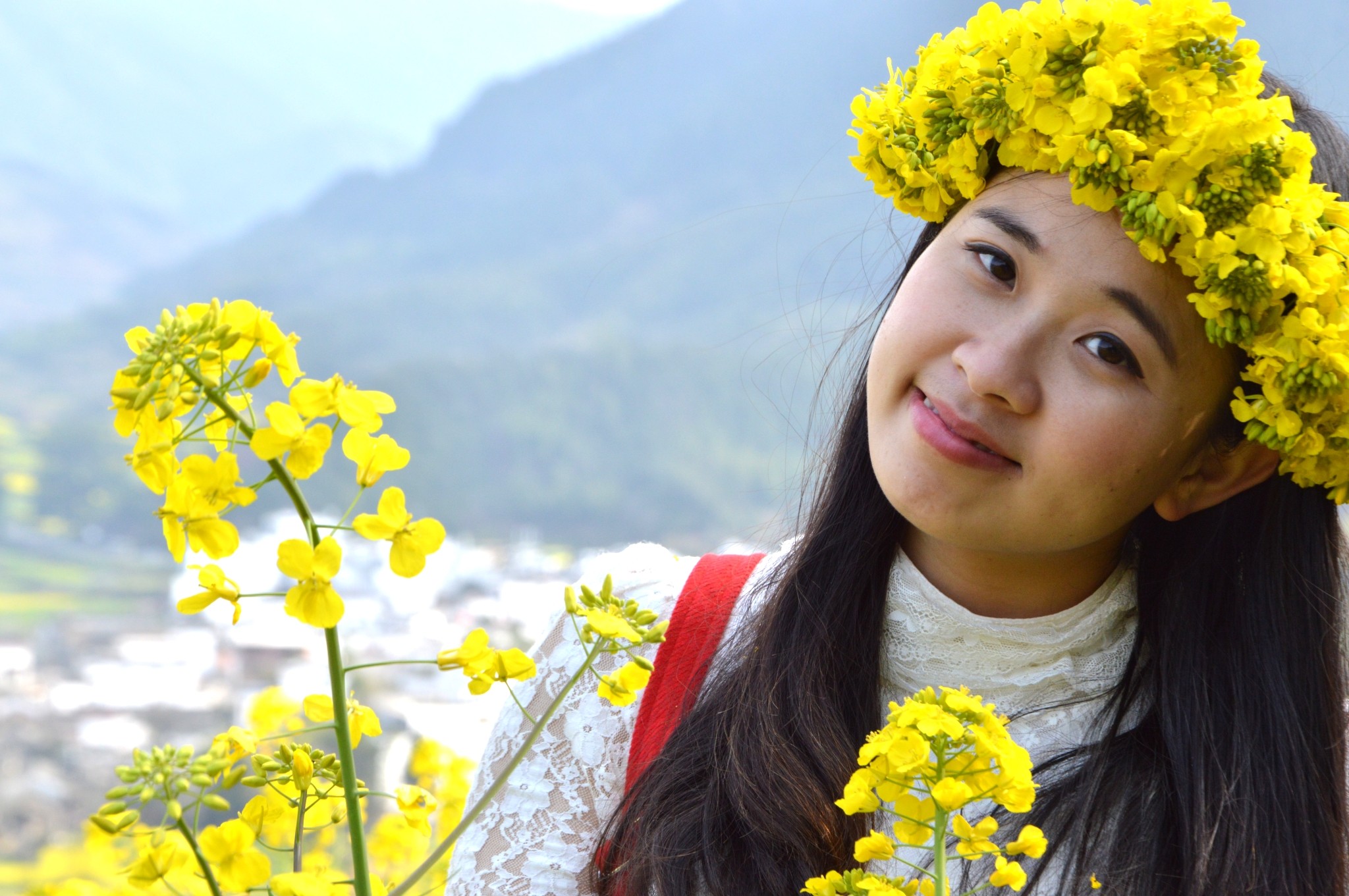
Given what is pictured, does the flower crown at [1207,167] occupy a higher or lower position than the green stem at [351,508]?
higher

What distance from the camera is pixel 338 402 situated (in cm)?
48

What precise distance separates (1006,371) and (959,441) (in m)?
0.07

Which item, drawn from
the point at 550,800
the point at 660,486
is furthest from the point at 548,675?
the point at 660,486

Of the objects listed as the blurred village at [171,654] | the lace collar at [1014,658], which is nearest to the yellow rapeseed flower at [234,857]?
the lace collar at [1014,658]

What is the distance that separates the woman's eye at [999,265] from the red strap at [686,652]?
47 cm

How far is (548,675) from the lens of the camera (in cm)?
122

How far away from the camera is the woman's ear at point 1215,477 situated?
1159 mm

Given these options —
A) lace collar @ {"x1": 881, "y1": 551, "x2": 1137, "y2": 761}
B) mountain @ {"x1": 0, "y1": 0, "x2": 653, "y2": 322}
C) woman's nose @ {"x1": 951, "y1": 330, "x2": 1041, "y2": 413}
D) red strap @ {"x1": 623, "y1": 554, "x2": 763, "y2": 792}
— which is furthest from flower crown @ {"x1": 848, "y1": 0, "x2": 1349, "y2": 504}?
mountain @ {"x1": 0, "y1": 0, "x2": 653, "y2": 322}

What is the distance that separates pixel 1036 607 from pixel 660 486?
18751mm

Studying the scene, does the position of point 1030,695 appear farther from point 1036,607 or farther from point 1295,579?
point 1295,579

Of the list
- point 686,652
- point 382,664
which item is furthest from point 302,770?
point 686,652

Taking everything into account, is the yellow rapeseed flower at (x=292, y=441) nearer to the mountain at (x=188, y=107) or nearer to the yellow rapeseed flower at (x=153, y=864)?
the yellow rapeseed flower at (x=153, y=864)

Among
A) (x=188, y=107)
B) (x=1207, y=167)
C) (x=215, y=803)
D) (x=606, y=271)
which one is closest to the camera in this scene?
(x=215, y=803)

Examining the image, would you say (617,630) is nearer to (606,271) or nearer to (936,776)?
(936,776)
